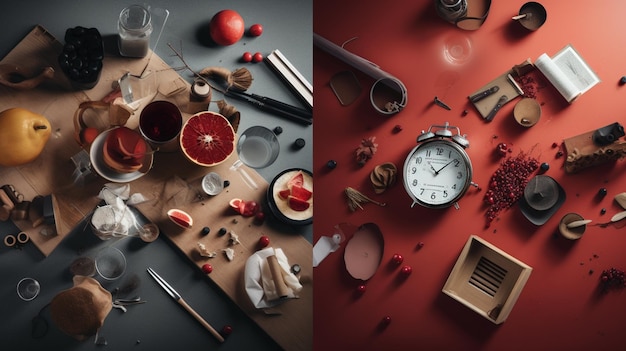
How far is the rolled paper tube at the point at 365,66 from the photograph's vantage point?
118 inches

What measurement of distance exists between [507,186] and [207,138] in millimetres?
1392

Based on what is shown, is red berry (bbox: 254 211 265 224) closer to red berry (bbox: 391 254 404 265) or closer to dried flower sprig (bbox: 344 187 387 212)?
dried flower sprig (bbox: 344 187 387 212)

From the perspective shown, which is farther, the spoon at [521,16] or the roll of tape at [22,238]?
the spoon at [521,16]

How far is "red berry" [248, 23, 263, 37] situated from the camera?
287 centimetres

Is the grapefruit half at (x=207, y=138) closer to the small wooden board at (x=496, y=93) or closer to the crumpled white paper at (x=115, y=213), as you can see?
the crumpled white paper at (x=115, y=213)

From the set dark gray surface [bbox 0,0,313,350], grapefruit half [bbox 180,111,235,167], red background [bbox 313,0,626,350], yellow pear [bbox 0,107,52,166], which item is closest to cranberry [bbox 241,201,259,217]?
dark gray surface [bbox 0,0,313,350]

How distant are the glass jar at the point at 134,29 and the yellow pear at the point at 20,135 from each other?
47 cm

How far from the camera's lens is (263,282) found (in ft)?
9.02

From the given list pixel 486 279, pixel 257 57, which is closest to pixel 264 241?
pixel 257 57

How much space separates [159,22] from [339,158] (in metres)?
1.01

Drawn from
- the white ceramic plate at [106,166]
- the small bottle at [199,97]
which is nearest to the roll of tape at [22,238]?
the white ceramic plate at [106,166]

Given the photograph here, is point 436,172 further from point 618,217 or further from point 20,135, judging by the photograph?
point 20,135

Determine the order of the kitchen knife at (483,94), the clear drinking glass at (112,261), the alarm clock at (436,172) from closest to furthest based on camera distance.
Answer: the clear drinking glass at (112,261) → the alarm clock at (436,172) → the kitchen knife at (483,94)

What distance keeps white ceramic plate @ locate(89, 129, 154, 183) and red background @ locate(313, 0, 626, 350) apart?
80cm
